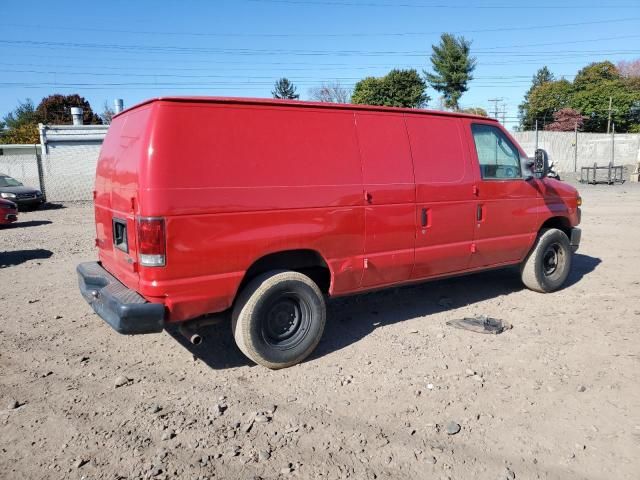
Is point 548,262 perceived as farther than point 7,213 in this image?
No

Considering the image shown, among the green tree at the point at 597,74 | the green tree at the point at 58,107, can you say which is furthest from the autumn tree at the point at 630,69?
the green tree at the point at 58,107

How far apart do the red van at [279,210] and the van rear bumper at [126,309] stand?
12 millimetres

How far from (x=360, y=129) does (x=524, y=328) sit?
262 centimetres

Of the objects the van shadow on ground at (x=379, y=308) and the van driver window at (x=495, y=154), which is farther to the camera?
the van driver window at (x=495, y=154)

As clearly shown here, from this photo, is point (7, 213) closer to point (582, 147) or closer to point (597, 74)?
point (582, 147)

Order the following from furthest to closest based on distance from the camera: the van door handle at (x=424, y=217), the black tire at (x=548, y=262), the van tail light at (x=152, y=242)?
the black tire at (x=548, y=262)
the van door handle at (x=424, y=217)
the van tail light at (x=152, y=242)

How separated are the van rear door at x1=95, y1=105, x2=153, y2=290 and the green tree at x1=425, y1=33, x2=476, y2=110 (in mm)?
52491

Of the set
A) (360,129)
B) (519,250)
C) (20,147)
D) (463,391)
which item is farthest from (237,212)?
(20,147)

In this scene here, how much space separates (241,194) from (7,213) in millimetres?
11502

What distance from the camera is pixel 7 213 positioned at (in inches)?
501

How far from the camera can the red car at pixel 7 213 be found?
1245cm

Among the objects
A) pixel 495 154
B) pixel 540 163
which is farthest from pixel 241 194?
pixel 540 163

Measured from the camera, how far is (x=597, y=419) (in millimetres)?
3367

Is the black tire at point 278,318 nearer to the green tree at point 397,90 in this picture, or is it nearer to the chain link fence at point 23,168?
the chain link fence at point 23,168
